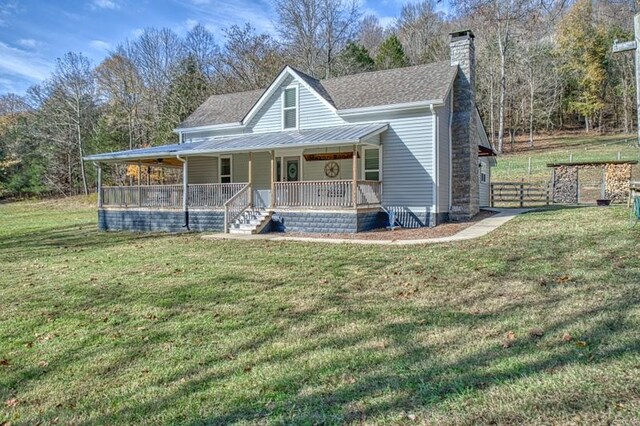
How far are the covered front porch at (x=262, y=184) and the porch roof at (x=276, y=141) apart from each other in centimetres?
3

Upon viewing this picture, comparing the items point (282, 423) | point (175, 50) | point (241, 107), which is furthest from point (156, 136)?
point (282, 423)

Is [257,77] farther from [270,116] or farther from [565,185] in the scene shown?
[565,185]

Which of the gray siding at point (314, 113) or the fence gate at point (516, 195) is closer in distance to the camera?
the gray siding at point (314, 113)

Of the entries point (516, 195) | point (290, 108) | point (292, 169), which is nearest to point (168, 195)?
point (292, 169)

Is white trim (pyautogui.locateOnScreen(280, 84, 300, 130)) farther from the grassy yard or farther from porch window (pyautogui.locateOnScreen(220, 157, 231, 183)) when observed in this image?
the grassy yard

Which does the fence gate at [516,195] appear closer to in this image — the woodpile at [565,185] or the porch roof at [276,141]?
the woodpile at [565,185]

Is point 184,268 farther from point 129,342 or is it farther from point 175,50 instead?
point 175,50

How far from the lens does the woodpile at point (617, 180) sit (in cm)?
2356

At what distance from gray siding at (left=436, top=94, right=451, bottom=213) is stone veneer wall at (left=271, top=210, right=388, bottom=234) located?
213 cm

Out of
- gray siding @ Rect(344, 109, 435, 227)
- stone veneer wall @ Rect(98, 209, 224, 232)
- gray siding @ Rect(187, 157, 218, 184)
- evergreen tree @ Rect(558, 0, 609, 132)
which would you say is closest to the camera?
gray siding @ Rect(344, 109, 435, 227)

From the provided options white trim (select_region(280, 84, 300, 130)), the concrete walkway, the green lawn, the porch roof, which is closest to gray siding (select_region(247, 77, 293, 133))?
white trim (select_region(280, 84, 300, 130))

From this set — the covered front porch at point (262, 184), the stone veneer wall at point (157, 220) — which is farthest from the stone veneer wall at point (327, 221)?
the stone veneer wall at point (157, 220)

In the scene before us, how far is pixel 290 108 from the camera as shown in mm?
17438

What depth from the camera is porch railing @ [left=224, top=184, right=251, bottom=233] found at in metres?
15.3
